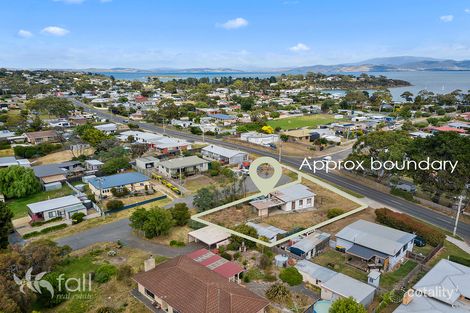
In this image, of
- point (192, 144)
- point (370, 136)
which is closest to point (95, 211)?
point (192, 144)

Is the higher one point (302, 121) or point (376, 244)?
point (376, 244)

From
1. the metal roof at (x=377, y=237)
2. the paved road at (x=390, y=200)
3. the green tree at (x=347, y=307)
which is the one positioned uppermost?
the green tree at (x=347, y=307)

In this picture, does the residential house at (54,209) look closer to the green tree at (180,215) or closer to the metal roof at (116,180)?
the metal roof at (116,180)

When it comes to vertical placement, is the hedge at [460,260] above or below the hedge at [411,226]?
below

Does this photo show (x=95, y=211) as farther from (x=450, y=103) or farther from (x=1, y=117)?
(x=450, y=103)

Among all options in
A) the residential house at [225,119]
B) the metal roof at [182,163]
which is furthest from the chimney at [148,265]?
the residential house at [225,119]

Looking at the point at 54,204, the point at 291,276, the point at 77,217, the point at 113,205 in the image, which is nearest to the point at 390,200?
the point at 291,276

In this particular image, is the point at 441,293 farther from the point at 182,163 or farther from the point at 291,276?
the point at 182,163
